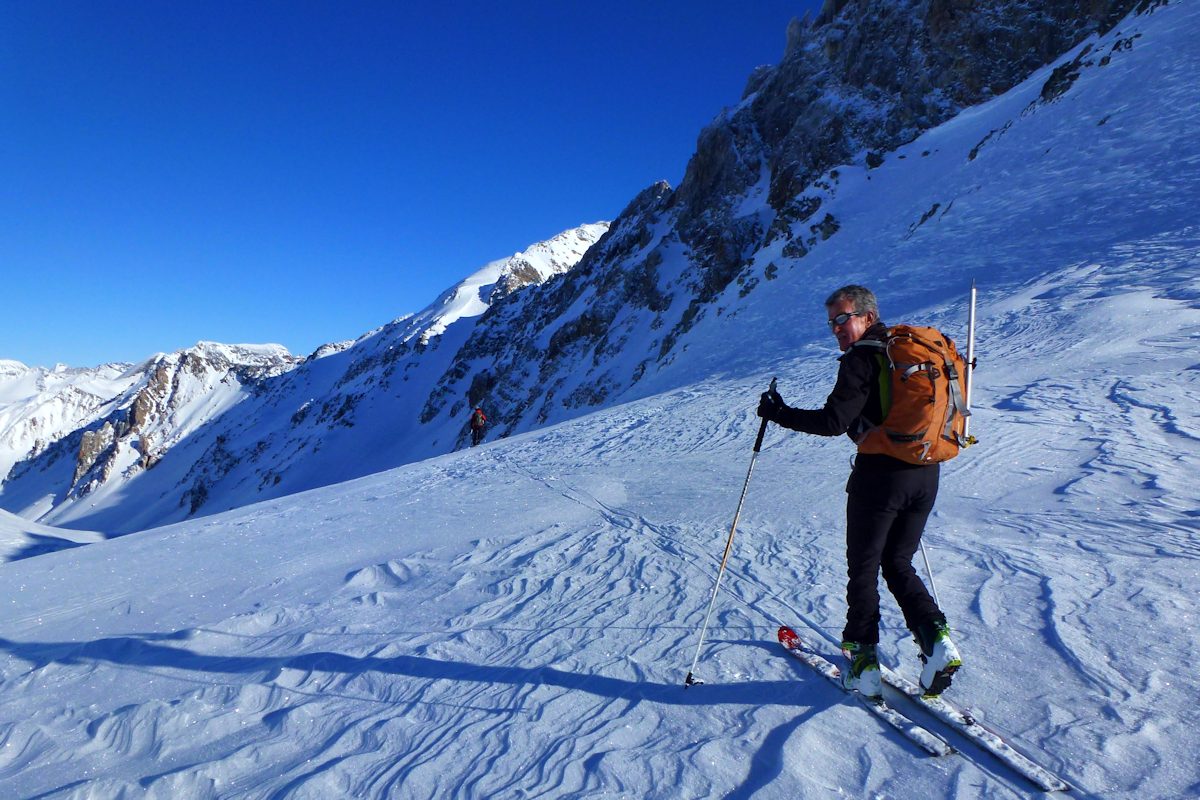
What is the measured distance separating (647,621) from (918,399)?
2.55 metres

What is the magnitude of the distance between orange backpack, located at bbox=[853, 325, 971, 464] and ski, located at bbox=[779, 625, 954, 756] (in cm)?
→ 129

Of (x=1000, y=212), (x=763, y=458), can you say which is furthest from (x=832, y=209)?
(x=763, y=458)

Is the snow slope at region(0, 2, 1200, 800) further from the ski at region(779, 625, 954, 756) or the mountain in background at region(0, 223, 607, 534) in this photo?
the mountain in background at region(0, 223, 607, 534)

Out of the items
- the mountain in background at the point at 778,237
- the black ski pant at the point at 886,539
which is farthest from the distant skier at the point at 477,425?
the black ski pant at the point at 886,539

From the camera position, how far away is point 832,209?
3131 centimetres

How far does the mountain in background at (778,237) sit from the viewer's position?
20.5m

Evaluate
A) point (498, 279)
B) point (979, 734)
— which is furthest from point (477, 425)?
point (498, 279)

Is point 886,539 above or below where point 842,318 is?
below

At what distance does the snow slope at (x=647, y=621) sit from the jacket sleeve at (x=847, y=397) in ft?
5.02

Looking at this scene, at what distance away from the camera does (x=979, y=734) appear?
2.81 m

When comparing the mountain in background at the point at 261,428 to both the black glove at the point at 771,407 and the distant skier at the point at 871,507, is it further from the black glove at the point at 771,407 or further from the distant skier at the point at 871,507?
the distant skier at the point at 871,507

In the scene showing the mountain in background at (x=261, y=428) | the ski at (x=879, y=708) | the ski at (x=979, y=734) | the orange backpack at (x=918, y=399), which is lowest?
the ski at (x=979, y=734)

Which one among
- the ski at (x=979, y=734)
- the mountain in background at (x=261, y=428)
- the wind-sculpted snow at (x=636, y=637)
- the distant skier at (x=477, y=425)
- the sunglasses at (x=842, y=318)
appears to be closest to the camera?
the ski at (x=979, y=734)

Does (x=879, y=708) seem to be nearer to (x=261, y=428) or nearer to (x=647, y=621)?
(x=647, y=621)
